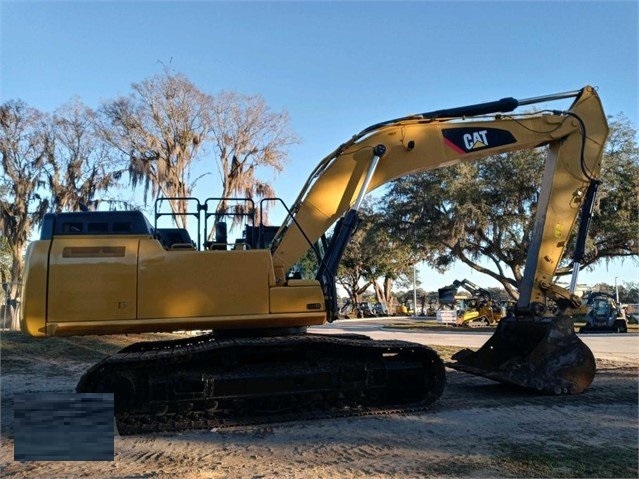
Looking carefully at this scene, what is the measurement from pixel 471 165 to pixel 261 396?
929 inches

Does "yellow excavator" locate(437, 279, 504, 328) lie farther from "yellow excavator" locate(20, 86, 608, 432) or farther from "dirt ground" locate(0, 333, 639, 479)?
"dirt ground" locate(0, 333, 639, 479)

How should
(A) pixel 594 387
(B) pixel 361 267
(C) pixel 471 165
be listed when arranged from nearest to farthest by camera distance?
1. (A) pixel 594 387
2. (C) pixel 471 165
3. (B) pixel 361 267

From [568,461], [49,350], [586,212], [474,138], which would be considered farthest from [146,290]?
[49,350]

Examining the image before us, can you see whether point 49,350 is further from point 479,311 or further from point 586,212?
point 479,311

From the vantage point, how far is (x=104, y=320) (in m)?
6.25

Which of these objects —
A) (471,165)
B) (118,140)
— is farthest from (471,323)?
(118,140)

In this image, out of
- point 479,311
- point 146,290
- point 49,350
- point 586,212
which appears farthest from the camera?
point 479,311

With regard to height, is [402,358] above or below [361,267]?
below

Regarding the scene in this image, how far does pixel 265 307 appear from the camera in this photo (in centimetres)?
662

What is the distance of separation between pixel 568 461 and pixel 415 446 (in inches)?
55.4

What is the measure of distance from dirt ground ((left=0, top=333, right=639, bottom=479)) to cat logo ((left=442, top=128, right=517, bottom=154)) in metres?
3.75

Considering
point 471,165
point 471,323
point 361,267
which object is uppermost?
point 471,165

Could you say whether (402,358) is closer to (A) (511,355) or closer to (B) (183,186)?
(A) (511,355)

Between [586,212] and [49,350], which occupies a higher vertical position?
[586,212]
